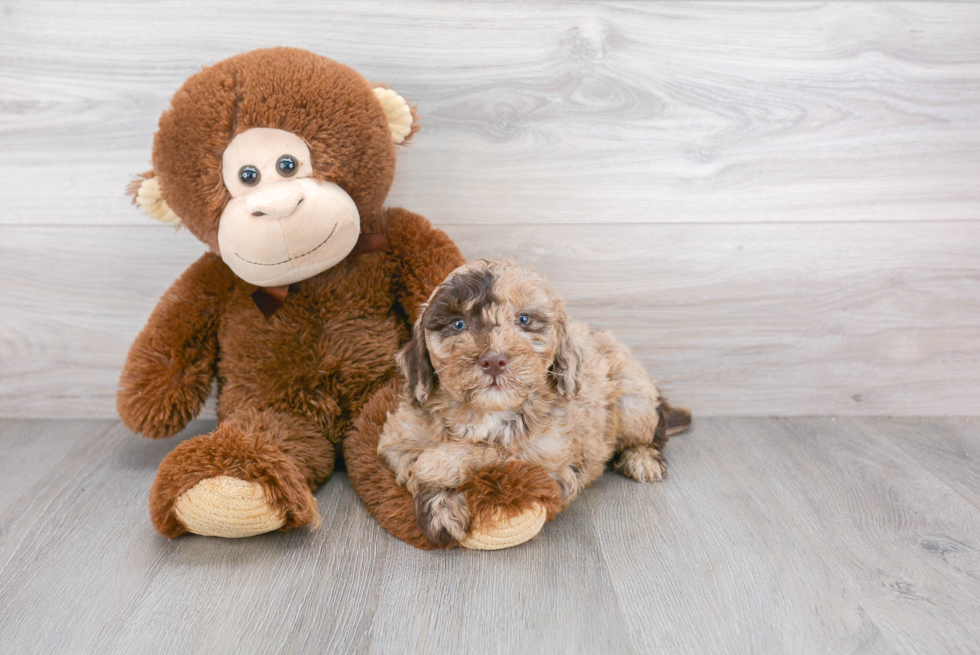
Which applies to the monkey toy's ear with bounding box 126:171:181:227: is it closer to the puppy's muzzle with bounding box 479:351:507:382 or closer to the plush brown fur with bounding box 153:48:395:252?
the plush brown fur with bounding box 153:48:395:252

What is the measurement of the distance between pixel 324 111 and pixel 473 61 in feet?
1.70

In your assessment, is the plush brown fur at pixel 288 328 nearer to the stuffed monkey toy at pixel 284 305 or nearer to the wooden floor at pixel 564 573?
the stuffed monkey toy at pixel 284 305

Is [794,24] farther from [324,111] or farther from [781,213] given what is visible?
[324,111]

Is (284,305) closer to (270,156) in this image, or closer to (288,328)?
(288,328)

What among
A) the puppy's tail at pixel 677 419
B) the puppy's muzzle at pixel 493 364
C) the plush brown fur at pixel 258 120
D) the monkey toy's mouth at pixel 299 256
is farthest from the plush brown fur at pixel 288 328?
the puppy's tail at pixel 677 419

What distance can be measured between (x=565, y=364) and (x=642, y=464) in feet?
1.48

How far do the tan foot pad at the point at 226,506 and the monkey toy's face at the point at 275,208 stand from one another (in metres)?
0.44

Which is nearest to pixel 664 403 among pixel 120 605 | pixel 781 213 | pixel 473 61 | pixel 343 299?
pixel 781 213

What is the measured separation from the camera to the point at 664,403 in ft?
6.05

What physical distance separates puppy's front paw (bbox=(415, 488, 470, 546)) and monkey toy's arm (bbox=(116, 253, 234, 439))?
0.67 meters

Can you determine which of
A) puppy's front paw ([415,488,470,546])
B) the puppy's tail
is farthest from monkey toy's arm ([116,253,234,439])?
the puppy's tail

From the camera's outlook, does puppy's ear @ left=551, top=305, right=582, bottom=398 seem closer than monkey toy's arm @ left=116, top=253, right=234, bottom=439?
Yes

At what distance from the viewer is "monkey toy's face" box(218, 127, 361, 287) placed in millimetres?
1422

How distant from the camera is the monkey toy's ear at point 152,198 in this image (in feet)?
5.22
